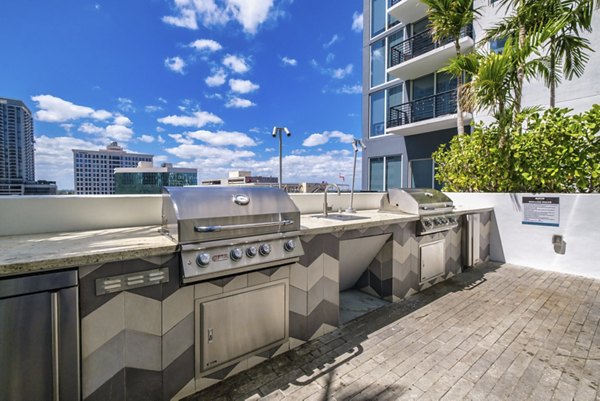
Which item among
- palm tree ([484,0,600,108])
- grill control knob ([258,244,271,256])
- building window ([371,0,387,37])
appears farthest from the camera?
building window ([371,0,387,37])

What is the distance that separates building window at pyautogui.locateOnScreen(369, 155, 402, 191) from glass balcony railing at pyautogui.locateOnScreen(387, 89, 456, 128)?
145 centimetres

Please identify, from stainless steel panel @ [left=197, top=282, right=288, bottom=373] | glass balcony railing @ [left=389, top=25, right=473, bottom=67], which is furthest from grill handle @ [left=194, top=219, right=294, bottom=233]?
glass balcony railing @ [left=389, top=25, right=473, bottom=67]

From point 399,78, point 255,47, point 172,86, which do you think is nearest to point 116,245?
point 399,78

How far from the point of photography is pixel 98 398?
1.33m

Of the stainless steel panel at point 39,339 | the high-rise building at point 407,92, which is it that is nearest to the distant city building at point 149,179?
the stainless steel panel at point 39,339

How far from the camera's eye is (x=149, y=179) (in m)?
5.25

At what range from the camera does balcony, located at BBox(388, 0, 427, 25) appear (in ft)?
29.6

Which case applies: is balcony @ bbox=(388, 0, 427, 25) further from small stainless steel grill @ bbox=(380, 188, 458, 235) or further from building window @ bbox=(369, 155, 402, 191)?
small stainless steel grill @ bbox=(380, 188, 458, 235)

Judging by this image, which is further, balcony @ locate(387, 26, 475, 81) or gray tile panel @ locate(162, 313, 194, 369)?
balcony @ locate(387, 26, 475, 81)

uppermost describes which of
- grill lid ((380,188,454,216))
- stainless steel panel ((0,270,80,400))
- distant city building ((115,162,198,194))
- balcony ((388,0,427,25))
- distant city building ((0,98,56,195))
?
balcony ((388,0,427,25))

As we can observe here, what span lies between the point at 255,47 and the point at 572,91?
13.9 meters

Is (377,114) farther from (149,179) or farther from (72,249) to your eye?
(72,249)

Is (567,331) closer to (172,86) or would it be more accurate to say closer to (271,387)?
(271,387)

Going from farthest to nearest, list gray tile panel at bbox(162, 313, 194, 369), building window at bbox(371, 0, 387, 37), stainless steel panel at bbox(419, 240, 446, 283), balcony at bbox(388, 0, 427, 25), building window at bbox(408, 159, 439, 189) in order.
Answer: building window at bbox(371, 0, 387, 37) → building window at bbox(408, 159, 439, 189) → balcony at bbox(388, 0, 427, 25) → stainless steel panel at bbox(419, 240, 446, 283) → gray tile panel at bbox(162, 313, 194, 369)
